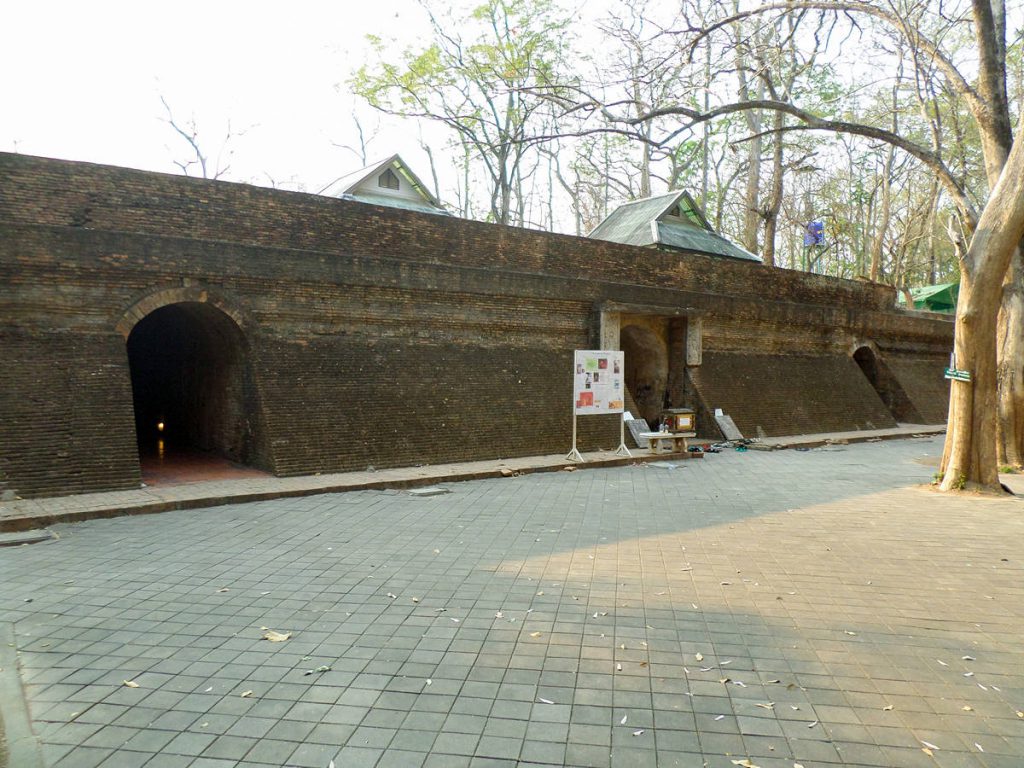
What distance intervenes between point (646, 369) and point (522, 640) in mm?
13197

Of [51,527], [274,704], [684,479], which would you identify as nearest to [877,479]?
[684,479]

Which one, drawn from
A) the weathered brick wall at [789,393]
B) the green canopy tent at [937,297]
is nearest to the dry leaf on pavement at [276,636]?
the weathered brick wall at [789,393]

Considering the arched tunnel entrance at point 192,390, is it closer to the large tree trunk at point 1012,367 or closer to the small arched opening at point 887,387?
the large tree trunk at point 1012,367

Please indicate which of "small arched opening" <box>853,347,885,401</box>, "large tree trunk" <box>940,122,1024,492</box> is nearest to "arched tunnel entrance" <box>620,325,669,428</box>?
"large tree trunk" <box>940,122,1024,492</box>

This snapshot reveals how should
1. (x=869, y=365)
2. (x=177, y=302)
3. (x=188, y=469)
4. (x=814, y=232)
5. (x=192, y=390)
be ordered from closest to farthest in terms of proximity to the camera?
1. (x=177, y=302)
2. (x=188, y=469)
3. (x=192, y=390)
4. (x=869, y=365)
5. (x=814, y=232)

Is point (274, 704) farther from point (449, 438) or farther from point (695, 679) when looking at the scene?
point (449, 438)

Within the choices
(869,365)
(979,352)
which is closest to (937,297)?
(869,365)

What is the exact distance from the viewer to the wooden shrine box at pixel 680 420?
13008 mm

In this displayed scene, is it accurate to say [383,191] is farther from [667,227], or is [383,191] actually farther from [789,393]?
[789,393]

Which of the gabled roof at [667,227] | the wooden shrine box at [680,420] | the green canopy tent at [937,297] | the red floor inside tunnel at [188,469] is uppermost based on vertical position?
the gabled roof at [667,227]

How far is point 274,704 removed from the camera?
10.2 ft

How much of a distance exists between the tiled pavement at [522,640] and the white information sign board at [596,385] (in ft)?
15.8

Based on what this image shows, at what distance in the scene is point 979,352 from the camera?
895cm

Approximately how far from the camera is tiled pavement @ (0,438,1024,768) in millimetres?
2818
